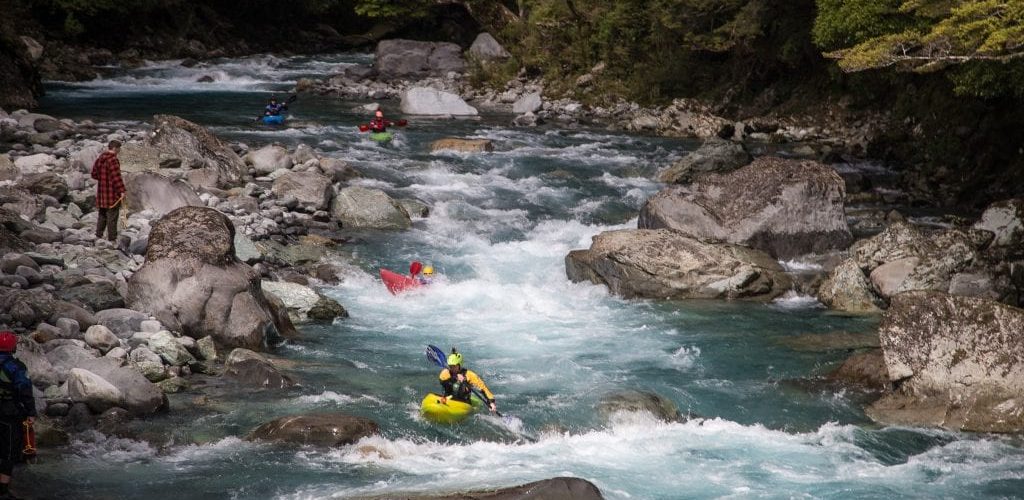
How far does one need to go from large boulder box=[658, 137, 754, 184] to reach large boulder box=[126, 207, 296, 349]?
39.0 feet

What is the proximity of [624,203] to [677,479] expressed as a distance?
12.0m

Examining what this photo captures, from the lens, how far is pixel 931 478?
9.68 m

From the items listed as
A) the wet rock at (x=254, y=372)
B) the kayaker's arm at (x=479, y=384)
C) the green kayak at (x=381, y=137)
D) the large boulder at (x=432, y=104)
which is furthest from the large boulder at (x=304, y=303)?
the large boulder at (x=432, y=104)

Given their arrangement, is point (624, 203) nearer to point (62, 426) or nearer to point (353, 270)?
point (353, 270)

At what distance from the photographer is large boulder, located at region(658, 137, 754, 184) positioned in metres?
22.8

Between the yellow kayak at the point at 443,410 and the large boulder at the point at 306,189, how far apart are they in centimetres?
857

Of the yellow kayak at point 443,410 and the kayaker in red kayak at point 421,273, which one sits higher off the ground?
the kayaker in red kayak at point 421,273

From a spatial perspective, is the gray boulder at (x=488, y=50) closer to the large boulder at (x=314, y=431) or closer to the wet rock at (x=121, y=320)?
the wet rock at (x=121, y=320)

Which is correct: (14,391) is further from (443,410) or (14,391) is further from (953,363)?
(953,363)

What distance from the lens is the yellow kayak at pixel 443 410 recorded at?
35.3 ft

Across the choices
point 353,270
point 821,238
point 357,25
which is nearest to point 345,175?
point 353,270

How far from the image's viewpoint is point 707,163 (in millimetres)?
22859

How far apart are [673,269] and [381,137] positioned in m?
12.2

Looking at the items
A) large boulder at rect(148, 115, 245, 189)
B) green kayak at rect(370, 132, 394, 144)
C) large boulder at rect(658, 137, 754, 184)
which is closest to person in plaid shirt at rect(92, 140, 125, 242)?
large boulder at rect(148, 115, 245, 189)
